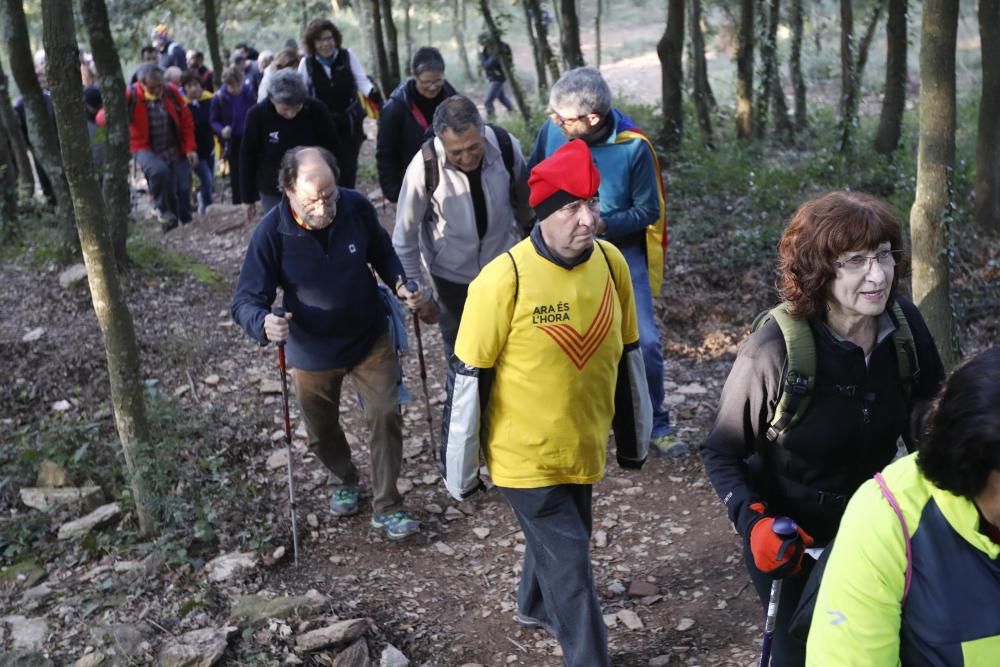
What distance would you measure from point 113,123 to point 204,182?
532 cm

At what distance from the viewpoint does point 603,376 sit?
437cm

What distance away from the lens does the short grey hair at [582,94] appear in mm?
5828

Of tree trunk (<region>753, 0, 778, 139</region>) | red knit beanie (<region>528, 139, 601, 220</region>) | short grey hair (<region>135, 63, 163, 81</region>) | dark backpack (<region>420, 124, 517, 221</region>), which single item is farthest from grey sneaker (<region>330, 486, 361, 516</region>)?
tree trunk (<region>753, 0, 778, 139</region>)

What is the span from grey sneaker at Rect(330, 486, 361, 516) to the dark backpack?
1.82 meters

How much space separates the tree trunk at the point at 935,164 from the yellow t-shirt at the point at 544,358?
2.41 metres

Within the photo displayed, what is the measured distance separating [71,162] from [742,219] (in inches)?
331

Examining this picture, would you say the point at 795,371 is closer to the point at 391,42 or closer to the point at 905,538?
the point at 905,538

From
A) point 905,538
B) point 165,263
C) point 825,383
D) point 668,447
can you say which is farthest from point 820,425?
point 165,263

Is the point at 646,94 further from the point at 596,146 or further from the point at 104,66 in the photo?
the point at 596,146

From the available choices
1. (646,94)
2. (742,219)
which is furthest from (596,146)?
(646,94)

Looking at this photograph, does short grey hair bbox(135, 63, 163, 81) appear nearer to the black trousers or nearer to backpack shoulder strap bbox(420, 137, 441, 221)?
backpack shoulder strap bbox(420, 137, 441, 221)

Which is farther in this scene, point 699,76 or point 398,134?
point 699,76

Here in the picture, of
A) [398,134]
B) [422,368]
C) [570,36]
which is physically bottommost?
[422,368]

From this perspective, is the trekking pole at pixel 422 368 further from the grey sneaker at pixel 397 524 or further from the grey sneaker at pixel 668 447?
the grey sneaker at pixel 668 447
